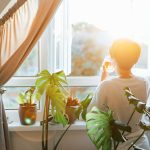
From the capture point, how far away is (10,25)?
7.36 ft

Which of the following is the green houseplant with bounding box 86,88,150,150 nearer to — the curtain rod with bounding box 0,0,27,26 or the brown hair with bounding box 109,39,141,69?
the brown hair with bounding box 109,39,141,69

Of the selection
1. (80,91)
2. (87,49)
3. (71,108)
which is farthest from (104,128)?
(87,49)

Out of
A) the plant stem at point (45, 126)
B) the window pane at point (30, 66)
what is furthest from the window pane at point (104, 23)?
the plant stem at point (45, 126)

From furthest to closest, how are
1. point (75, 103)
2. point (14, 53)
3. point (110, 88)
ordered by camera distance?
point (75, 103) → point (14, 53) → point (110, 88)

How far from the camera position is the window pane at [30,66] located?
8.32 feet

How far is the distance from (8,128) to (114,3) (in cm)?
131

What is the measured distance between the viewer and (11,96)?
2553 mm

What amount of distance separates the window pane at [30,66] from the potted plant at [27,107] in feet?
0.71

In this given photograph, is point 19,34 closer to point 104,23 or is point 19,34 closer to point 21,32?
point 21,32

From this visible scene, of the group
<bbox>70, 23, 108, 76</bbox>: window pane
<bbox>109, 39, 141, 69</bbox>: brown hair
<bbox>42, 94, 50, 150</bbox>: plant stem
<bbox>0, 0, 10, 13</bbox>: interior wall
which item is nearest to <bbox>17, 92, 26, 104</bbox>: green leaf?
<bbox>42, 94, 50, 150</bbox>: plant stem

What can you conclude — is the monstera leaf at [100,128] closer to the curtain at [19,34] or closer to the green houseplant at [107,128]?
the green houseplant at [107,128]

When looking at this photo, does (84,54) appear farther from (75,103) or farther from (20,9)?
(20,9)

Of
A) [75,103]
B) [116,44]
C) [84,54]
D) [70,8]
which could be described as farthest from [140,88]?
[70,8]

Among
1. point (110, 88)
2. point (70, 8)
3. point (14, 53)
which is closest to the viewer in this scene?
point (110, 88)
